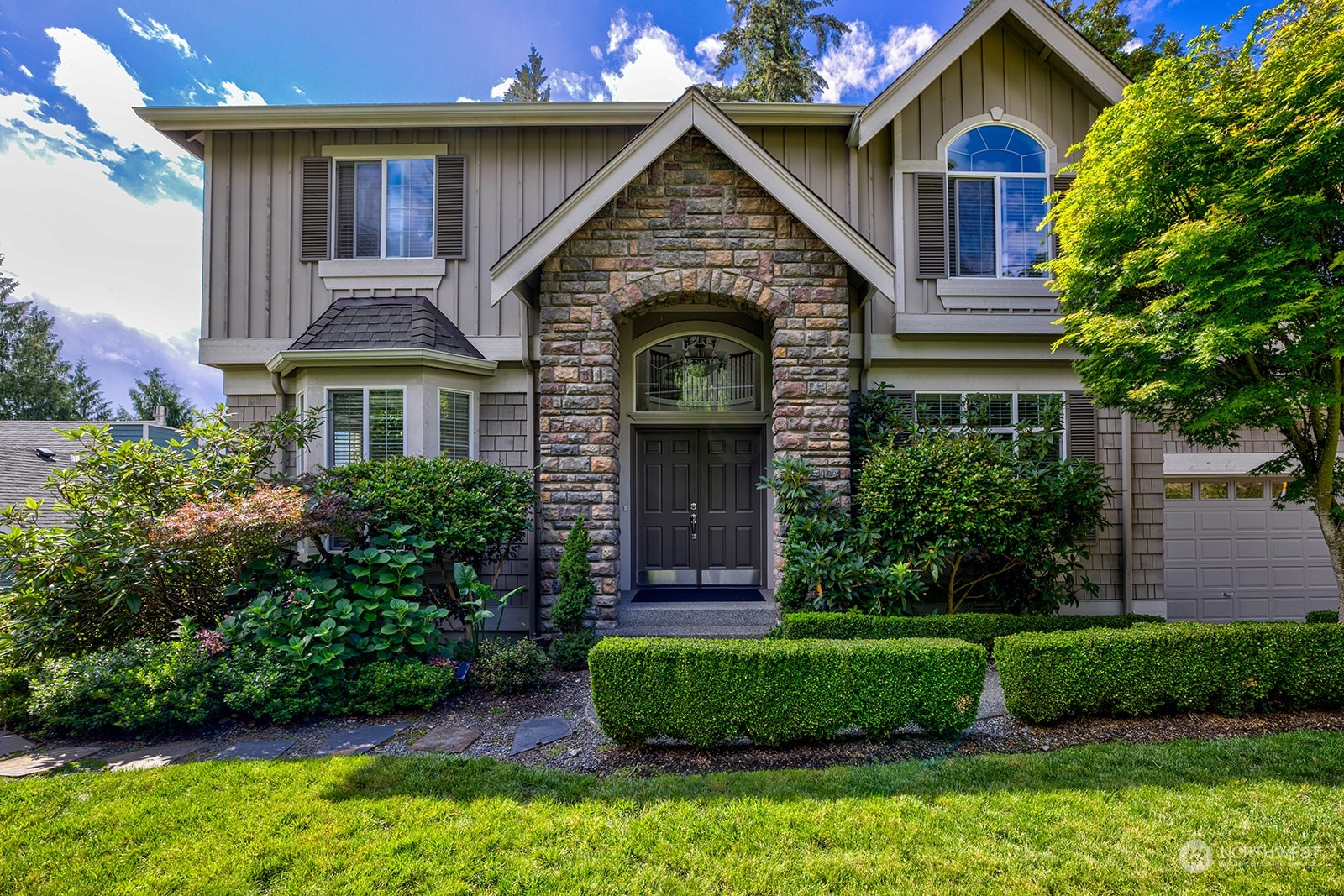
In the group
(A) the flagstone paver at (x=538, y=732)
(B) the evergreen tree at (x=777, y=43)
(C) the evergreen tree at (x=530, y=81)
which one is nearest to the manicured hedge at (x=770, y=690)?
(A) the flagstone paver at (x=538, y=732)

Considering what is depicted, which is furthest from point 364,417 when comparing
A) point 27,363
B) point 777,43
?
point 27,363

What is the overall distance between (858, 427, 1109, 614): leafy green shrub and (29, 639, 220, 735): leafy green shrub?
20.1ft

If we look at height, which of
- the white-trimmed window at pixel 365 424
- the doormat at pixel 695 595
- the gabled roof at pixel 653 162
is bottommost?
the doormat at pixel 695 595

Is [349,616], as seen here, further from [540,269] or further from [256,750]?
[540,269]

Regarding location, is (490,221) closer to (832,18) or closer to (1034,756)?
(1034,756)

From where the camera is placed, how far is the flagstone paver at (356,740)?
396 cm

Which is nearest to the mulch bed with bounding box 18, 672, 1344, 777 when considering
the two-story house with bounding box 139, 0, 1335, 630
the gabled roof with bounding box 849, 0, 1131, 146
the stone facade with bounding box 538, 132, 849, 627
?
the stone facade with bounding box 538, 132, 849, 627

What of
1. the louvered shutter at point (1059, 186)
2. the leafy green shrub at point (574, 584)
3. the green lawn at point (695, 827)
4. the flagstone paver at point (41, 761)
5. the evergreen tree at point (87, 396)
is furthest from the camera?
the evergreen tree at point (87, 396)

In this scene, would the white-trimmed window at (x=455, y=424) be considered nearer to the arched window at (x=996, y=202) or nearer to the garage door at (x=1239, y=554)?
the arched window at (x=996, y=202)

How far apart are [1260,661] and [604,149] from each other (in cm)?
845

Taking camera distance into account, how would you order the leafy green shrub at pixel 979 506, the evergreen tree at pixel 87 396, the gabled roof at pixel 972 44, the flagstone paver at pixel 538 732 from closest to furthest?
1. the flagstone paver at pixel 538 732
2. the leafy green shrub at pixel 979 506
3. the gabled roof at pixel 972 44
4. the evergreen tree at pixel 87 396

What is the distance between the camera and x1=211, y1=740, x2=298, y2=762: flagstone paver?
3893mm

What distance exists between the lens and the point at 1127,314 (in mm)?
5227

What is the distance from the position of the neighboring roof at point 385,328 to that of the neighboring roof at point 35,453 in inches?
257
